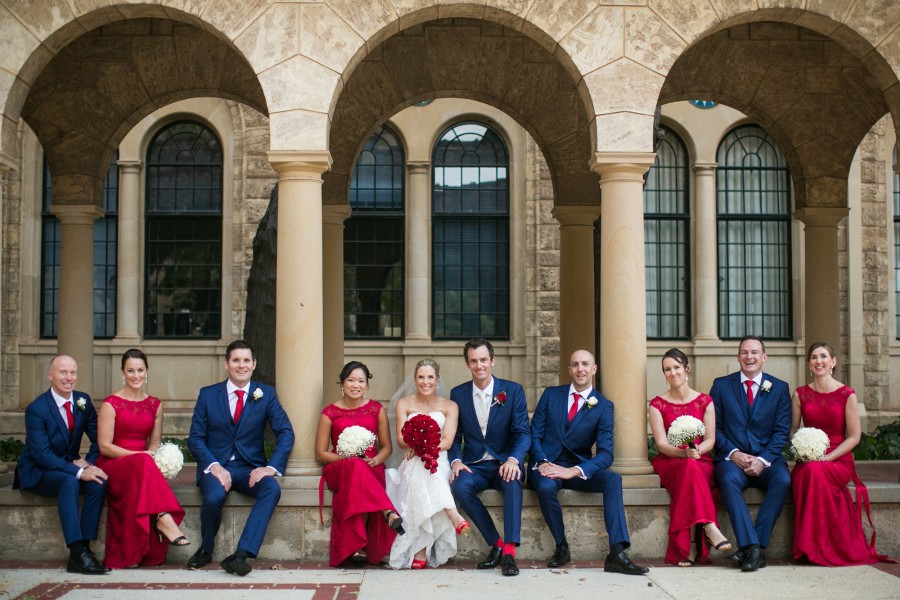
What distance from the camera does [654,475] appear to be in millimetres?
8820

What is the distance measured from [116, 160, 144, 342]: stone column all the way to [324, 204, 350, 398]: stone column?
6.73m

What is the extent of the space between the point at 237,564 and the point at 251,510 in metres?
0.58

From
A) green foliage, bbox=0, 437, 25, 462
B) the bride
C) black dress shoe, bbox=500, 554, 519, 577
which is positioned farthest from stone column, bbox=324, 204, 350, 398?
A: black dress shoe, bbox=500, 554, 519, 577

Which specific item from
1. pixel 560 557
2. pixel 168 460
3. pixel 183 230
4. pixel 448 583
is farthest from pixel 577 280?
pixel 183 230

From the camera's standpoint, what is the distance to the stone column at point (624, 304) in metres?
8.93

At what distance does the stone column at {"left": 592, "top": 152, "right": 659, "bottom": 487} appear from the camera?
8930 mm

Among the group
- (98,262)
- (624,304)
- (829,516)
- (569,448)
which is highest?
(98,262)

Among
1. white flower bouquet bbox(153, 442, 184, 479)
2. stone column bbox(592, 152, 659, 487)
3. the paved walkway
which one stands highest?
stone column bbox(592, 152, 659, 487)

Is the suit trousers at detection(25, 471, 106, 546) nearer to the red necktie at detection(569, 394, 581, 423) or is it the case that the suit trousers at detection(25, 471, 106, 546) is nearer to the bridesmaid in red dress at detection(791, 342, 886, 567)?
the red necktie at detection(569, 394, 581, 423)

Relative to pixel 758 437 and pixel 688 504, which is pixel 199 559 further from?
pixel 758 437

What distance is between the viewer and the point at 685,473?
8.41 meters

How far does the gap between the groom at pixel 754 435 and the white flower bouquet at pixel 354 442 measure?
282 centimetres

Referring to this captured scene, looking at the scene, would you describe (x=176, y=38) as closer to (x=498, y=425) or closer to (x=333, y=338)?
(x=333, y=338)

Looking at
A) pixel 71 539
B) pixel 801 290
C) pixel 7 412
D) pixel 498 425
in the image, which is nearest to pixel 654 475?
pixel 498 425
